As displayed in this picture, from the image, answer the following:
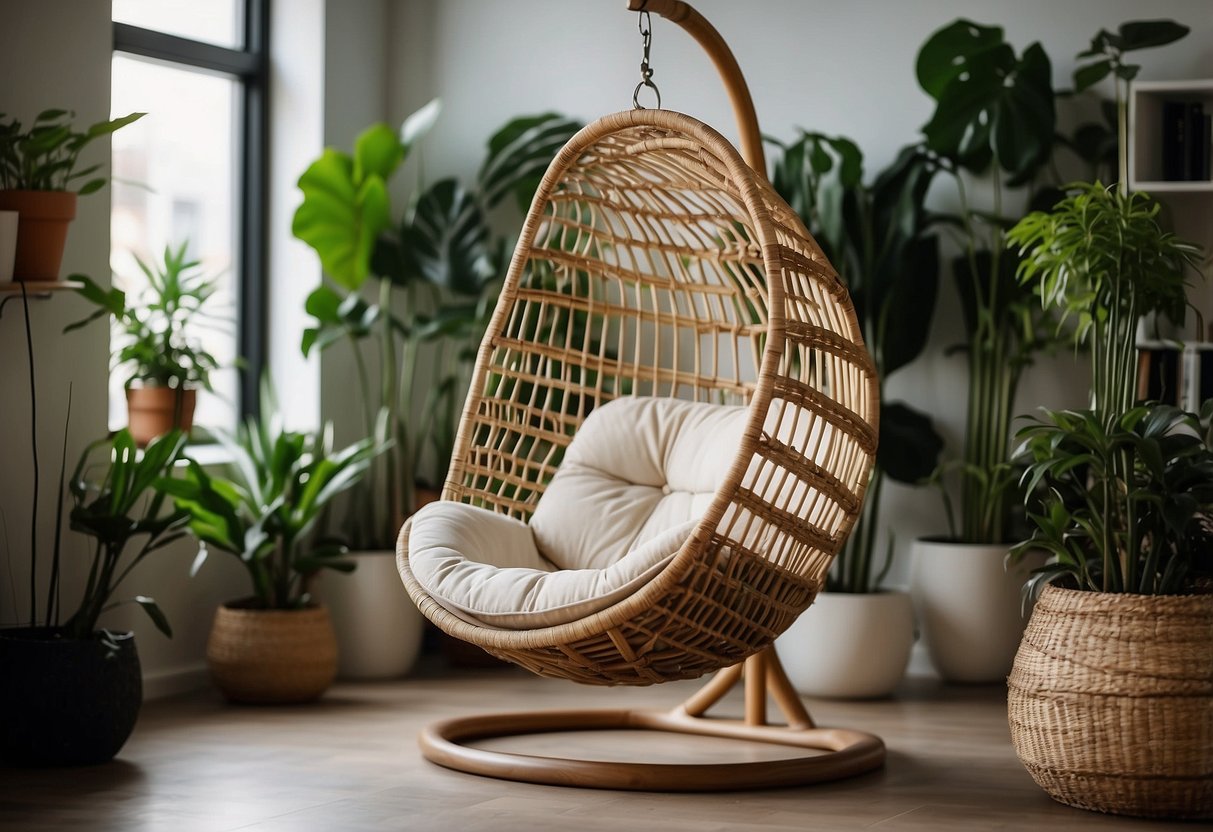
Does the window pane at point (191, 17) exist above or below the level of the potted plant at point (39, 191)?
above

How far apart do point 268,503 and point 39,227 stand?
3.40 ft

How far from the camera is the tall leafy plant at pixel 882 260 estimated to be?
4.34m

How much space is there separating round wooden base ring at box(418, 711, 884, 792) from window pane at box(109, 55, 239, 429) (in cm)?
136

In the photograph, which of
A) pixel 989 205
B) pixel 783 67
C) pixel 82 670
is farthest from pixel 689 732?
pixel 783 67

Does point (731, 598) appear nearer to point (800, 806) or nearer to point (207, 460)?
point (800, 806)

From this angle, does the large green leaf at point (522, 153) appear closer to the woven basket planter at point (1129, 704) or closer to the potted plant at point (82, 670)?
the potted plant at point (82, 670)

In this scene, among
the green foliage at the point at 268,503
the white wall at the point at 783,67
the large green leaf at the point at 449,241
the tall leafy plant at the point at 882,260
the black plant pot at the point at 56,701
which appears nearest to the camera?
the black plant pot at the point at 56,701

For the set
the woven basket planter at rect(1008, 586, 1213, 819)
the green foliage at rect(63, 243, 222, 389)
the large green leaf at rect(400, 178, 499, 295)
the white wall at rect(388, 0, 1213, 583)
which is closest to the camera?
the woven basket planter at rect(1008, 586, 1213, 819)

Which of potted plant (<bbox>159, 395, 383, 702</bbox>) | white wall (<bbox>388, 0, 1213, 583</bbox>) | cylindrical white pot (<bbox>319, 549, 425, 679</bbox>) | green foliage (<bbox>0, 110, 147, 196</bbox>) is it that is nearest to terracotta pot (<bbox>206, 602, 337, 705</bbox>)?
potted plant (<bbox>159, 395, 383, 702</bbox>)

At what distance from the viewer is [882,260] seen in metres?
4.34

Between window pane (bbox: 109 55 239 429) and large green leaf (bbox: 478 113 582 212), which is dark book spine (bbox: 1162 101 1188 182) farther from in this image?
window pane (bbox: 109 55 239 429)

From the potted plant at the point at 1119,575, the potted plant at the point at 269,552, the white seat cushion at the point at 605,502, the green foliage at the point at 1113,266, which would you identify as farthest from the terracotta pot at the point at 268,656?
the green foliage at the point at 1113,266

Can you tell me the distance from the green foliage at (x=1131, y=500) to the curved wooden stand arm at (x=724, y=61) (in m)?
0.89

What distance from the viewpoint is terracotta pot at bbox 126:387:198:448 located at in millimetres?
4234
